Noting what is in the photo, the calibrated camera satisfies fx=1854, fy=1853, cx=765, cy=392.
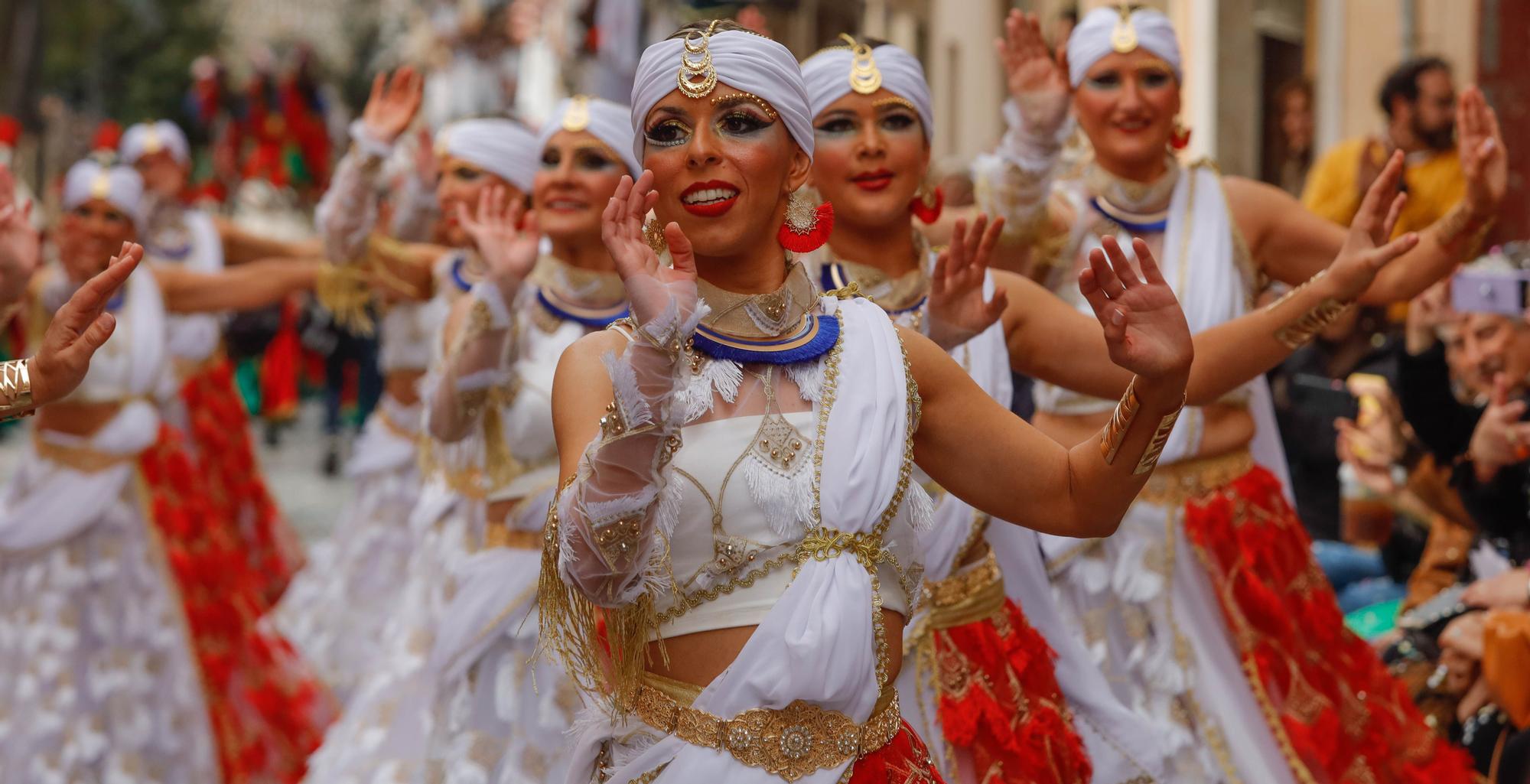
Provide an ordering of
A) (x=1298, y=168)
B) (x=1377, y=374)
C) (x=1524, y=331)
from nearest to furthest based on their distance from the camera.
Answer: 1. (x=1524, y=331)
2. (x=1377, y=374)
3. (x=1298, y=168)

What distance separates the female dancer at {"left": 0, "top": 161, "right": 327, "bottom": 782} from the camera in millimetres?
6426

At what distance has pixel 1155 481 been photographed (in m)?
4.95

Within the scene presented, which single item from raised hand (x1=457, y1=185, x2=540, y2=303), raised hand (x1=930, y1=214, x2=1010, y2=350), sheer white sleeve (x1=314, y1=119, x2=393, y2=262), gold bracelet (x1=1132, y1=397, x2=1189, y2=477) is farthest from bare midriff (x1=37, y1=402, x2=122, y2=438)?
gold bracelet (x1=1132, y1=397, x2=1189, y2=477)

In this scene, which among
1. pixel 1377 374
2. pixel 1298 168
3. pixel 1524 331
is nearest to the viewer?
pixel 1524 331

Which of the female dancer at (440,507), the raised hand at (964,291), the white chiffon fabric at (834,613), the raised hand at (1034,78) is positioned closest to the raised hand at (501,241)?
the female dancer at (440,507)

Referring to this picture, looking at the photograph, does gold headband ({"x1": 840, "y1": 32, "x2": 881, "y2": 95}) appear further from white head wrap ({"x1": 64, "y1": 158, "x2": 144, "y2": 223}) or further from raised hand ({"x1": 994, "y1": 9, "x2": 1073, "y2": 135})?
white head wrap ({"x1": 64, "y1": 158, "x2": 144, "y2": 223})

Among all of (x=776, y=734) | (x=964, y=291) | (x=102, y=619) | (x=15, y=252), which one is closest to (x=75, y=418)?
(x=102, y=619)

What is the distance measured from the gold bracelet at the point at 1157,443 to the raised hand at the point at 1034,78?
2135 mm

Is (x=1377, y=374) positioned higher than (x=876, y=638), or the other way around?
(x=876, y=638)

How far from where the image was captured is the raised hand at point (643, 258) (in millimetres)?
2521

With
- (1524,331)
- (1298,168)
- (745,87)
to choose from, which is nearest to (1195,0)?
(1298,168)

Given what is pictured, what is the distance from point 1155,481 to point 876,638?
2261 mm

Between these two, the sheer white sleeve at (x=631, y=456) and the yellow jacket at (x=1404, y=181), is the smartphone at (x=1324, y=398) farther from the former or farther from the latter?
the sheer white sleeve at (x=631, y=456)

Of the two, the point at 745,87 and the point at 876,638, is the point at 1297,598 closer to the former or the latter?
the point at 876,638
